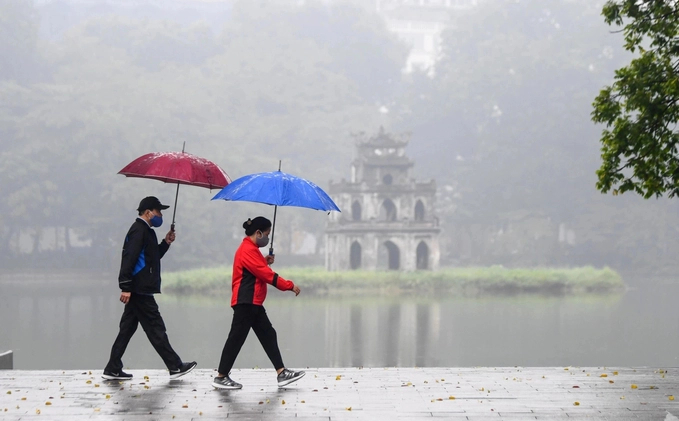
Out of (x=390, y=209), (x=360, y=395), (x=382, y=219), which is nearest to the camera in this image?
(x=360, y=395)

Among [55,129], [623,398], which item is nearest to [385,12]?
[55,129]

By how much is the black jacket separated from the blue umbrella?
0.67 metres

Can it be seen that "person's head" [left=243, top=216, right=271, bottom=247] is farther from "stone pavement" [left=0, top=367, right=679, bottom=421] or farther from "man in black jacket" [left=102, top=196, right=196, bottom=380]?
"stone pavement" [left=0, top=367, right=679, bottom=421]

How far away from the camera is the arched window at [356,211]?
4094 centimetres

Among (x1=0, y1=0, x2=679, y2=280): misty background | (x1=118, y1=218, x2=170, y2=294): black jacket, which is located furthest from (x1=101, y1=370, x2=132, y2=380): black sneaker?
(x1=0, y1=0, x2=679, y2=280): misty background

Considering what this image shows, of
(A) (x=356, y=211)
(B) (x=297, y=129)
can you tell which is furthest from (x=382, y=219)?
(B) (x=297, y=129)

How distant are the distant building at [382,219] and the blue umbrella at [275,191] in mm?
31971

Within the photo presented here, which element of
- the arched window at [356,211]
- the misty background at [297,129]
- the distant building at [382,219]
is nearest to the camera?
the distant building at [382,219]

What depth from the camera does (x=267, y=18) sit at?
6334cm

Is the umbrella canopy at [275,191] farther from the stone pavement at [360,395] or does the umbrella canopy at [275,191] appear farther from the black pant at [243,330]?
the stone pavement at [360,395]

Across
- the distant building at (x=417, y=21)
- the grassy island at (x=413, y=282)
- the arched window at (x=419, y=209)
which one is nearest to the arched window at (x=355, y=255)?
the arched window at (x=419, y=209)

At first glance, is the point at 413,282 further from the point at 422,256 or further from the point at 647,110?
the point at 647,110

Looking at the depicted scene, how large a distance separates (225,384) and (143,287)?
105 cm

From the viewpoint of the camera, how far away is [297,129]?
5516 centimetres
